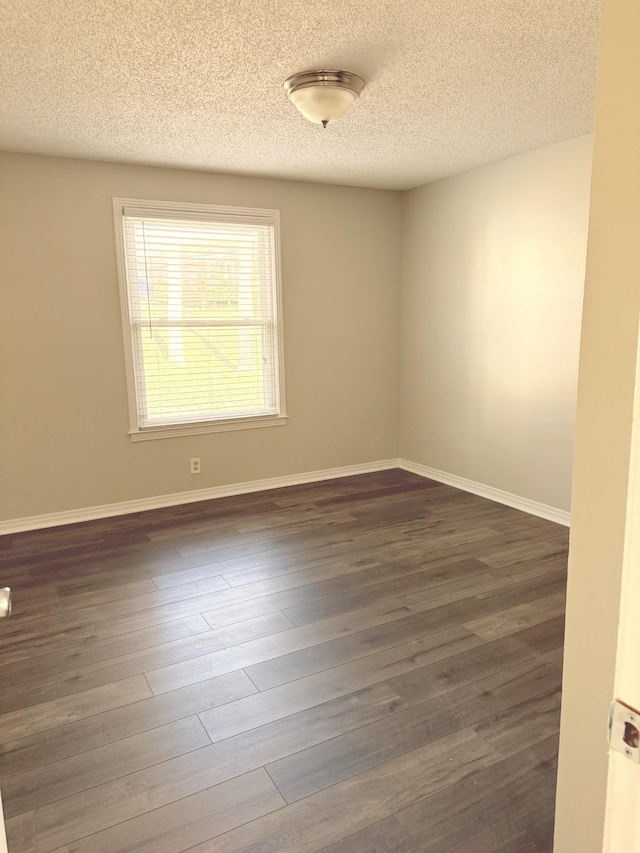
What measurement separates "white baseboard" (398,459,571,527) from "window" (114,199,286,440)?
1.41m

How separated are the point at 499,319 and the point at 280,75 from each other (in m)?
2.42

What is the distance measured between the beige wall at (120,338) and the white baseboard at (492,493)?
0.44 meters

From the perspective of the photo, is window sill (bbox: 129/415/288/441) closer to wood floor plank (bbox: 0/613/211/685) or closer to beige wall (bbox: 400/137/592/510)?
beige wall (bbox: 400/137/592/510)

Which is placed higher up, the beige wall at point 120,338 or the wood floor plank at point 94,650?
the beige wall at point 120,338

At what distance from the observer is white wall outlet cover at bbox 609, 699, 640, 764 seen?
592 millimetres

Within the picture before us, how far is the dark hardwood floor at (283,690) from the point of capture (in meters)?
1.62

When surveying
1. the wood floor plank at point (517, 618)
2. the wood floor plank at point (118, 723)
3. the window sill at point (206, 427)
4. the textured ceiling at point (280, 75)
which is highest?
the textured ceiling at point (280, 75)

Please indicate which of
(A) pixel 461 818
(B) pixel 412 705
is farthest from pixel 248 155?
(A) pixel 461 818

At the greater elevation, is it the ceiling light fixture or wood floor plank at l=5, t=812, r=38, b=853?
the ceiling light fixture

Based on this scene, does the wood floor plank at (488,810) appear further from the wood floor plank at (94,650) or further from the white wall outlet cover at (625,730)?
the wood floor plank at (94,650)

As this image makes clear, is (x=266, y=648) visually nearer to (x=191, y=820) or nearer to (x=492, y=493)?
(x=191, y=820)

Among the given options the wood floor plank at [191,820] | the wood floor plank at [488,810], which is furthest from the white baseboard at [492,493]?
the wood floor plank at [191,820]

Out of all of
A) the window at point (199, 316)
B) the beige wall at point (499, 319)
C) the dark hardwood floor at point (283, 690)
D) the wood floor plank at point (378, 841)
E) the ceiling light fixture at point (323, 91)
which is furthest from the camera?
the window at point (199, 316)

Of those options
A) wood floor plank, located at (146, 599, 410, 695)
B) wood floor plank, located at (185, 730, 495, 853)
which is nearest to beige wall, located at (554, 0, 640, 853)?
wood floor plank, located at (185, 730, 495, 853)
